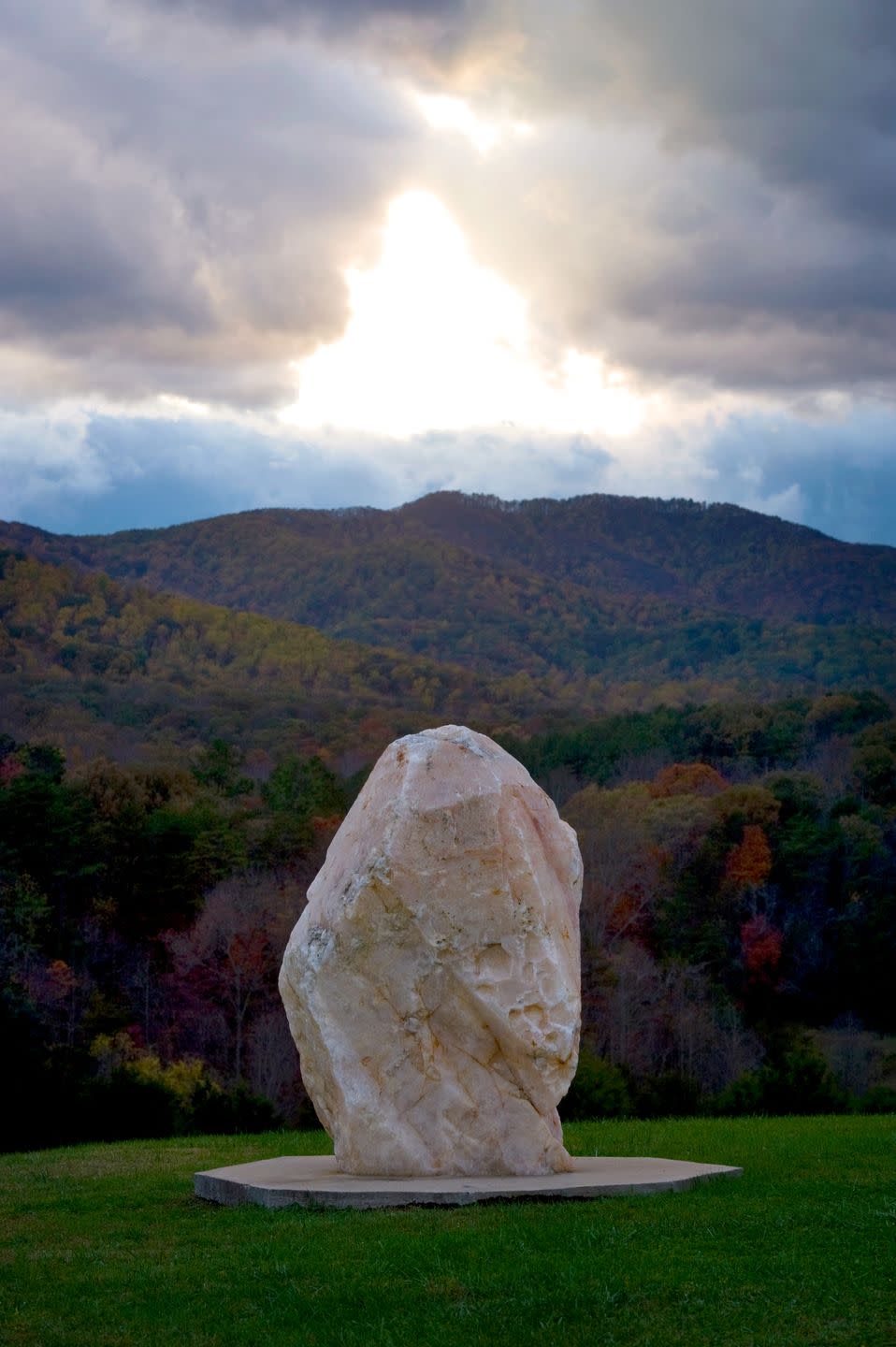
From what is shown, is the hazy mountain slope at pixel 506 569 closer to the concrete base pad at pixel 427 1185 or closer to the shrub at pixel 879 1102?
the shrub at pixel 879 1102

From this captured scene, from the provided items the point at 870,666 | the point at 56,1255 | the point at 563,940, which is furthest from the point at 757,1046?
the point at 870,666

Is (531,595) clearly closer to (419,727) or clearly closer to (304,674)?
(304,674)

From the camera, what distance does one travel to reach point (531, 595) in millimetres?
130125

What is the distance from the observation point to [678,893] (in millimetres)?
53000

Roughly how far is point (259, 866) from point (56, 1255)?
39.8 meters

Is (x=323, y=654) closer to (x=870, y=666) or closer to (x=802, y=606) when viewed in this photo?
(x=870, y=666)

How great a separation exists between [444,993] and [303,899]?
108 ft

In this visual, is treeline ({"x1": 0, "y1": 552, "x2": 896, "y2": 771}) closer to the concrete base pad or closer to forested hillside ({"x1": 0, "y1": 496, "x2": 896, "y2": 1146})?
forested hillside ({"x1": 0, "y1": 496, "x2": 896, "y2": 1146})

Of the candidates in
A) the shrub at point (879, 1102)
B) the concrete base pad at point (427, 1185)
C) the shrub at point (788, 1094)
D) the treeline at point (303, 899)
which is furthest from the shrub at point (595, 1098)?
the treeline at point (303, 899)

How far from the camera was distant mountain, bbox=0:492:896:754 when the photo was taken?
102 meters

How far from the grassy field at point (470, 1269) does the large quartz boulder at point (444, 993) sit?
4.60 feet

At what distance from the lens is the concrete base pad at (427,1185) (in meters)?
11.8

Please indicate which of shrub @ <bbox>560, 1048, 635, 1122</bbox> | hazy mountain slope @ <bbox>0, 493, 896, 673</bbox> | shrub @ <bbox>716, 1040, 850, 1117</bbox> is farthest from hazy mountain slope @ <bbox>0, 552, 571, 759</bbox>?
shrub @ <bbox>716, 1040, 850, 1117</bbox>

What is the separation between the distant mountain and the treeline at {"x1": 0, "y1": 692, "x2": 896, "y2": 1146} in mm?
29700
